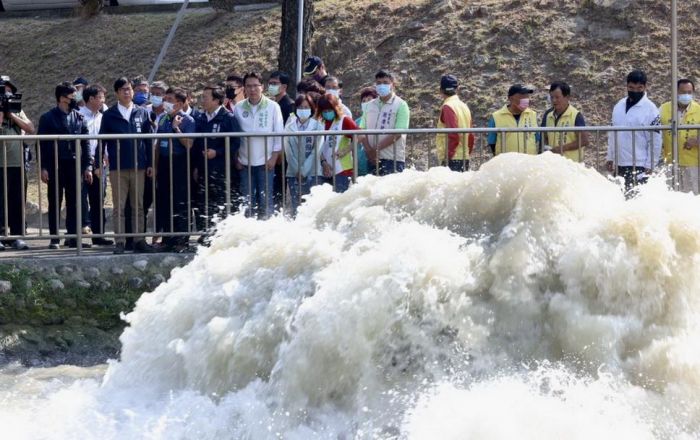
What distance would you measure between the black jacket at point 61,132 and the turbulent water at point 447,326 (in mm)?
4135

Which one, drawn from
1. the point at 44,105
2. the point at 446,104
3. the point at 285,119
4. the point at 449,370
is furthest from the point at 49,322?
the point at 44,105

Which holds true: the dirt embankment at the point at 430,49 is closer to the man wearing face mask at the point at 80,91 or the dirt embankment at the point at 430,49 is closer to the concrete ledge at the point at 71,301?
the man wearing face mask at the point at 80,91

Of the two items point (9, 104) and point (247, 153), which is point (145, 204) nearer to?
point (247, 153)

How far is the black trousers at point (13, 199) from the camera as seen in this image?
39.3 feet

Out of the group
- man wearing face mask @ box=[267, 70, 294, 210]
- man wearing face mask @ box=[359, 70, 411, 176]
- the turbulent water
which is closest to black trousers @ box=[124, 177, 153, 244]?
man wearing face mask @ box=[267, 70, 294, 210]

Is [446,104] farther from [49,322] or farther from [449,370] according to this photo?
[449,370]

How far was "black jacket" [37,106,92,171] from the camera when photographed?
12281 millimetres

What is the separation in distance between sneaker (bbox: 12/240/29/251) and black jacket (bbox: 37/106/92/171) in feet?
2.63

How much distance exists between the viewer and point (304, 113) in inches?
496

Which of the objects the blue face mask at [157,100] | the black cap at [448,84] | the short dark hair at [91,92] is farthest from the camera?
the blue face mask at [157,100]

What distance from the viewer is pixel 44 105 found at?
22.4 metres

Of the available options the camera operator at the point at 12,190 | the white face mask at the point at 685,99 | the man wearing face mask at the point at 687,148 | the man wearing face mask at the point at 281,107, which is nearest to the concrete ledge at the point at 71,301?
the camera operator at the point at 12,190

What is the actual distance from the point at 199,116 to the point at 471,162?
2.70 meters

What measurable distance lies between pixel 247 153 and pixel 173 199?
810 mm
